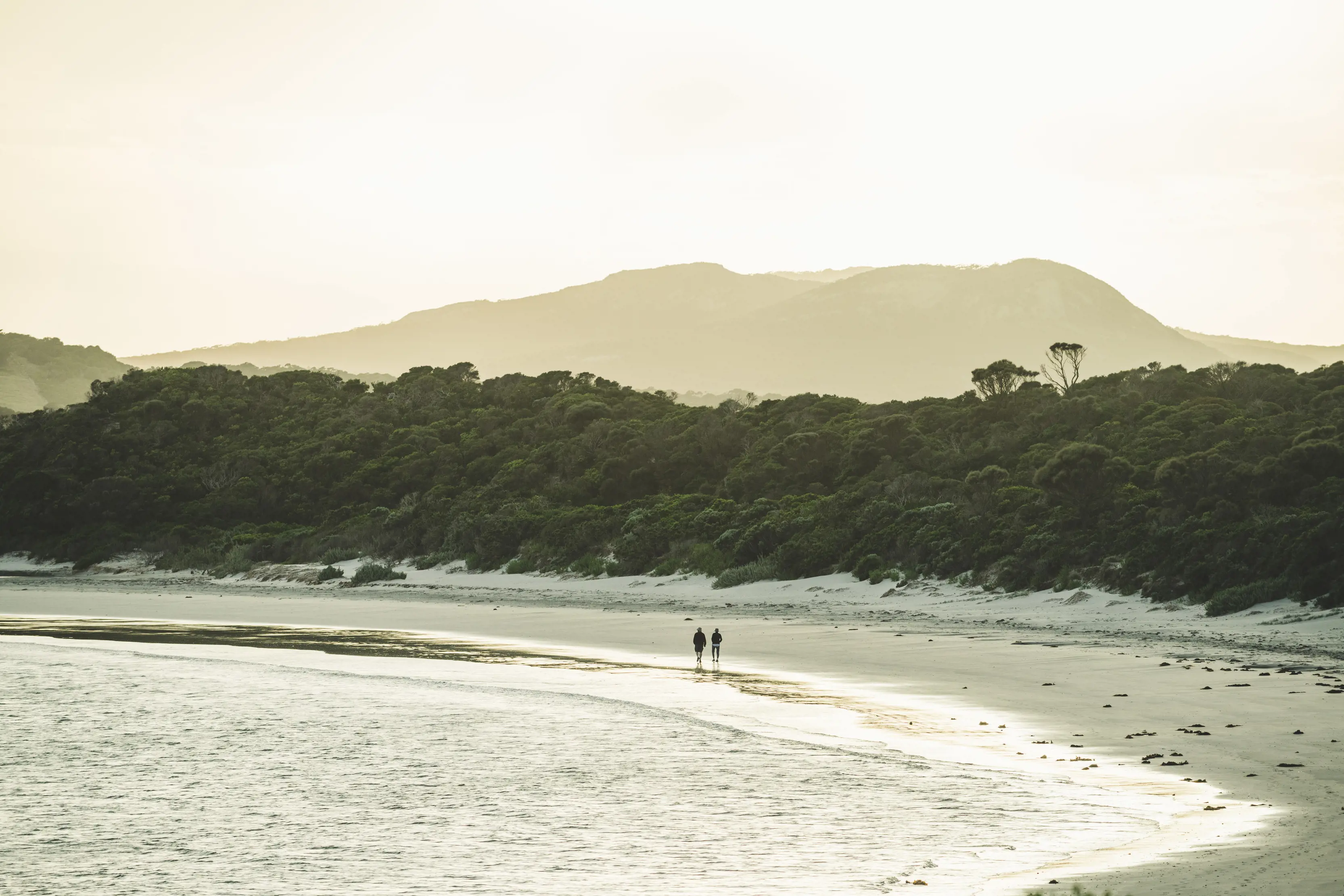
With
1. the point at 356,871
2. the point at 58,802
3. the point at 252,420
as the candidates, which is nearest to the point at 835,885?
the point at 356,871

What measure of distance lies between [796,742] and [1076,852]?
6673mm

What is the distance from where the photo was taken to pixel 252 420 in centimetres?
9569

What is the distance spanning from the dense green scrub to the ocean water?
742 inches

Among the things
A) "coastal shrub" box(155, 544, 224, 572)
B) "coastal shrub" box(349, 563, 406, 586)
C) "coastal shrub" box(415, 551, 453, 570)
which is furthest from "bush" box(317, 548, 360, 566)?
"coastal shrub" box(155, 544, 224, 572)

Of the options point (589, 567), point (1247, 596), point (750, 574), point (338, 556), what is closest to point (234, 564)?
point (338, 556)

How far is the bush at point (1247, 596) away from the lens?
99.7ft

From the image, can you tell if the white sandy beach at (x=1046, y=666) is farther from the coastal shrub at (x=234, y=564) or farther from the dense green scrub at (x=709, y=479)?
the coastal shrub at (x=234, y=564)

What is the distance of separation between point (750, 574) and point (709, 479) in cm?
2082

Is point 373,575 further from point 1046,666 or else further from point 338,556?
point 1046,666

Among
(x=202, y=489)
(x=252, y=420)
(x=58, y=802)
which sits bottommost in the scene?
(x=58, y=802)

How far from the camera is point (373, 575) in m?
58.2

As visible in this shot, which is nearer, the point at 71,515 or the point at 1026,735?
the point at 1026,735

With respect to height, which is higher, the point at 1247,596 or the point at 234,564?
the point at 1247,596

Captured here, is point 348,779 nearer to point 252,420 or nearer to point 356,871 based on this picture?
point 356,871
